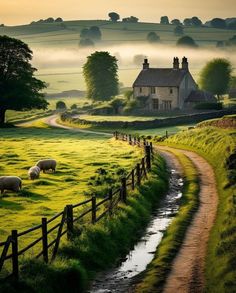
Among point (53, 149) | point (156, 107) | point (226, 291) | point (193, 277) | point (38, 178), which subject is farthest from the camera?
point (156, 107)

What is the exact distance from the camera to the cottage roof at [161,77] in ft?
374

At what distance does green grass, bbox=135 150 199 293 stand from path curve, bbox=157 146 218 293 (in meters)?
0.28

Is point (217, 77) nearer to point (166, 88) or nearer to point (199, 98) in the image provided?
point (199, 98)

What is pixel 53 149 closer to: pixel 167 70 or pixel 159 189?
pixel 159 189

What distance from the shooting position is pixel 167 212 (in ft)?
102

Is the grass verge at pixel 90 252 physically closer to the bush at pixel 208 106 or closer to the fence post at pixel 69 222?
the fence post at pixel 69 222

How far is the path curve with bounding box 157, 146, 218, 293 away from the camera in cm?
1966

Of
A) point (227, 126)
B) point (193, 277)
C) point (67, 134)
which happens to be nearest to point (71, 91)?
point (67, 134)

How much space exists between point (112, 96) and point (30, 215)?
118174mm

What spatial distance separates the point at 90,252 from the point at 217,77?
125427 mm

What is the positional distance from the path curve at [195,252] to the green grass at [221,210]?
321 millimetres

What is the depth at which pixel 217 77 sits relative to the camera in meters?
142

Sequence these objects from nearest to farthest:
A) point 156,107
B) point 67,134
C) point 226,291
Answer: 1. point 226,291
2. point 67,134
3. point 156,107

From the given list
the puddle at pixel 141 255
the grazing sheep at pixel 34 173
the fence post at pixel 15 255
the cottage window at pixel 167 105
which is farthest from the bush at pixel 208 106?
the fence post at pixel 15 255
